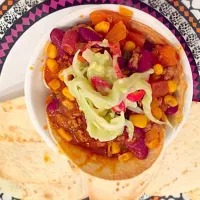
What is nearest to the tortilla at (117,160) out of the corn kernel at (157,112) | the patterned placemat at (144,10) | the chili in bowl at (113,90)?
the chili in bowl at (113,90)

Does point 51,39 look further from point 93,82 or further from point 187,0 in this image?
point 187,0

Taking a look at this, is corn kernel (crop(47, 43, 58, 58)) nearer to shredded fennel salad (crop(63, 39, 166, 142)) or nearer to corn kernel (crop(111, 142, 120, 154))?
shredded fennel salad (crop(63, 39, 166, 142))

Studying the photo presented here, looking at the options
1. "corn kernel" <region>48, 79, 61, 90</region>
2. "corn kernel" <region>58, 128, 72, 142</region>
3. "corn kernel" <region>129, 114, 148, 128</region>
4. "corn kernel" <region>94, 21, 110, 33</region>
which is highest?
"corn kernel" <region>94, 21, 110, 33</region>

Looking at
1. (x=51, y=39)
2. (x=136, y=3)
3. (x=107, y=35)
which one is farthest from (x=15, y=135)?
(x=136, y=3)

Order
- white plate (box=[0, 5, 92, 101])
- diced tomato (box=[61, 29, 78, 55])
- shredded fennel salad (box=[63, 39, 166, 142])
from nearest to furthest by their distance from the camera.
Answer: shredded fennel salad (box=[63, 39, 166, 142]) < diced tomato (box=[61, 29, 78, 55]) < white plate (box=[0, 5, 92, 101])

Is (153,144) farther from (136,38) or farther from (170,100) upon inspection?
(136,38)

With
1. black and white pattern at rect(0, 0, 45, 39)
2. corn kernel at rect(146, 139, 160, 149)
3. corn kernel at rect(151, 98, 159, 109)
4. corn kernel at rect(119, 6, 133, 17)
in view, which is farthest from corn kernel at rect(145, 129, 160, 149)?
black and white pattern at rect(0, 0, 45, 39)
